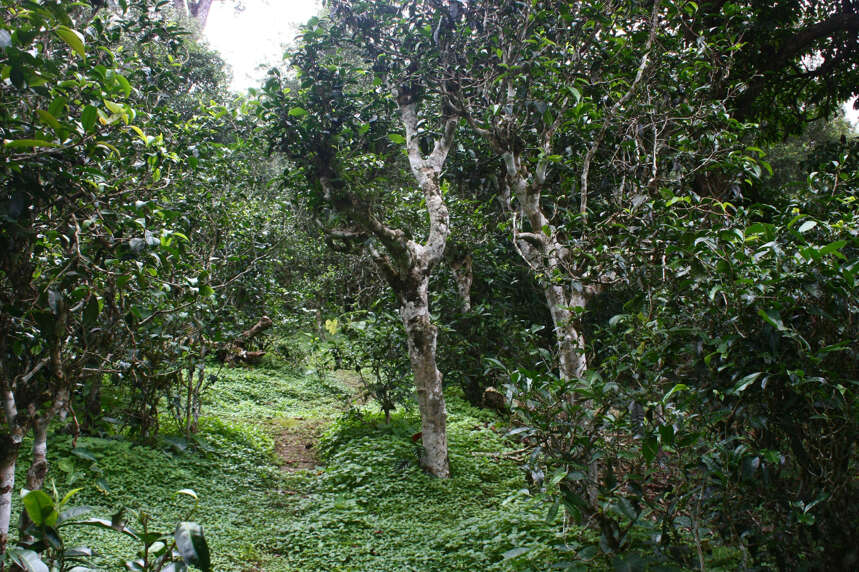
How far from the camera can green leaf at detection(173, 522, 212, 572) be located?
1342mm

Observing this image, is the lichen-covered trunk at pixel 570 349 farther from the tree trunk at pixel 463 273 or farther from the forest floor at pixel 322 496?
the tree trunk at pixel 463 273

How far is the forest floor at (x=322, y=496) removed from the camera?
3371mm

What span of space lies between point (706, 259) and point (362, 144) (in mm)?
4115

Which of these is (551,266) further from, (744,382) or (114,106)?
(114,106)

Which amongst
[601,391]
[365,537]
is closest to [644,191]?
[601,391]

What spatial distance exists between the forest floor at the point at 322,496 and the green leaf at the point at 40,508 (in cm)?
106

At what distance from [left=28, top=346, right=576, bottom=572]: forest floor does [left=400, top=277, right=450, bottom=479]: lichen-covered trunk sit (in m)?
0.22

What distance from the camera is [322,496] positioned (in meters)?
Result: 4.70

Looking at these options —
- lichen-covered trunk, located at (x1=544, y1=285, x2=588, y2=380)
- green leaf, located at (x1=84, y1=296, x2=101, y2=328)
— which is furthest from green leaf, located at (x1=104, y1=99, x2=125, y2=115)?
lichen-covered trunk, located at (x1=544, y1=285, x2=588, y2=380)

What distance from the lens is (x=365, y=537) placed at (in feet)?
12.8

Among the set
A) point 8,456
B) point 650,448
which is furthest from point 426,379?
point 8,456

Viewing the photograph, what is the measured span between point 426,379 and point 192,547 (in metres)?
3.75

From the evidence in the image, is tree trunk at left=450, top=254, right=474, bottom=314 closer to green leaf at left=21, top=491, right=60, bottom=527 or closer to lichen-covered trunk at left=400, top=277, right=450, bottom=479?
lichen-covered trunk at left=400, top=277, right=450, bottom=479

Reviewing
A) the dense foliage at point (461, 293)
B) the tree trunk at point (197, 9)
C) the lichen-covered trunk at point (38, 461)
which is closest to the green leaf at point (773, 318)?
the dense foliage at point (461, 293)
